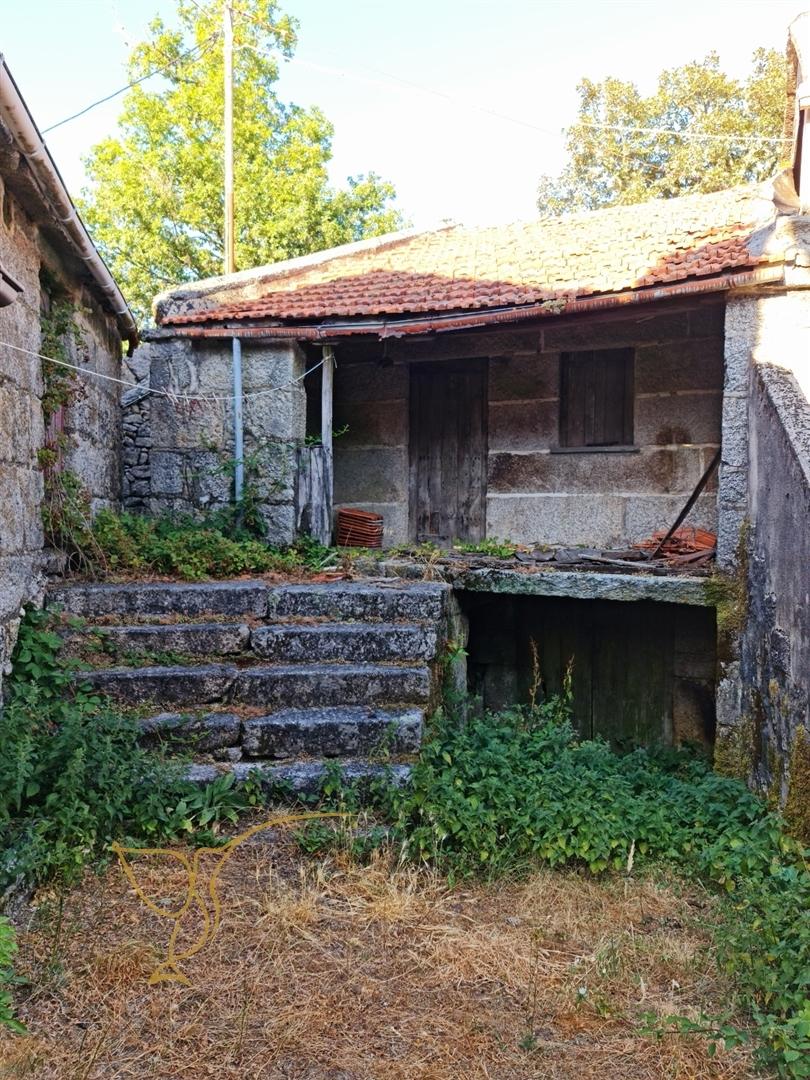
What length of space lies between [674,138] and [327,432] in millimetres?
15656

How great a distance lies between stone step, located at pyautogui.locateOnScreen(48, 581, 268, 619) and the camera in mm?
5309

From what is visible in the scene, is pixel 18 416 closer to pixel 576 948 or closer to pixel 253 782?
Result: pixel 253 782

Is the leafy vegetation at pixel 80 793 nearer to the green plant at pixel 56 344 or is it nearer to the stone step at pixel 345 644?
the stone step at pixel 345 644

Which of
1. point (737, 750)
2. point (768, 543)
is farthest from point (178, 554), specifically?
point (737, 750)

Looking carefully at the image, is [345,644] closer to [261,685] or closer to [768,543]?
[261,685]

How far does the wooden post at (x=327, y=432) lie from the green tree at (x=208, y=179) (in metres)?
12.4

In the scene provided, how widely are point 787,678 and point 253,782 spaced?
2.71 m

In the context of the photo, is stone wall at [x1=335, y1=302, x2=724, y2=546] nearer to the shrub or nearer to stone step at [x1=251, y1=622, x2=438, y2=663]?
stone step at [x1=251, y1=622, x2=438, y2=663]

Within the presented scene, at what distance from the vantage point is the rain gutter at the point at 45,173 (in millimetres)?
3731

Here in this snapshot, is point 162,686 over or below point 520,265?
below

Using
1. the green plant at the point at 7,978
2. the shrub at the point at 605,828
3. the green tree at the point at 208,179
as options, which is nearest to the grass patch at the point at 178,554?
the shrub at the point at 605,828

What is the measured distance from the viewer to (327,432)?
7.81 metres

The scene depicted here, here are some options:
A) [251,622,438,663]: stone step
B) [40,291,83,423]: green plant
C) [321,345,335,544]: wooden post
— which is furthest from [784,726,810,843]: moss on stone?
[321,345,335,544]: wooden post

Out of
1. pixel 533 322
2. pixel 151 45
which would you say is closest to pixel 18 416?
pixel 533 322
